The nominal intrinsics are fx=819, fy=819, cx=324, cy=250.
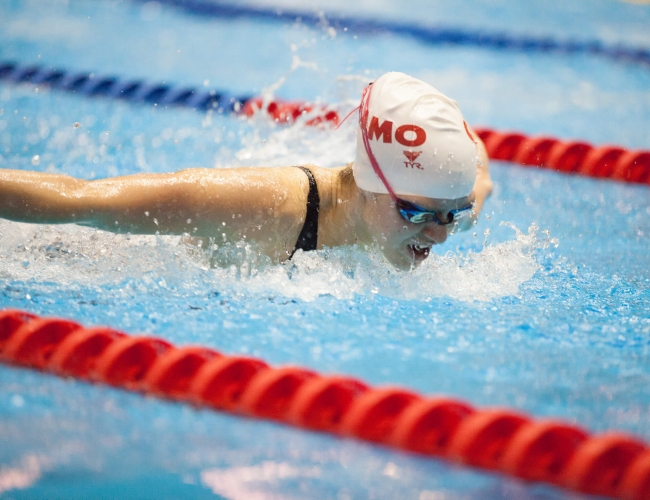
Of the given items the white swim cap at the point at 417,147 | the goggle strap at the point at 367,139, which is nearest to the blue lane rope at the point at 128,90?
the goggle strap at the point at 367,139

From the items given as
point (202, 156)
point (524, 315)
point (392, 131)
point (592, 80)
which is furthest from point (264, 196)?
point (592, 80)

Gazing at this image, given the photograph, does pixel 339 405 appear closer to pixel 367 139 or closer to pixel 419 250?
pixel 419 250

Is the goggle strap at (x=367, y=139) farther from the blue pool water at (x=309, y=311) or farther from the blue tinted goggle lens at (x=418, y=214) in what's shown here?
the blue pool water at (x=309, y=311)

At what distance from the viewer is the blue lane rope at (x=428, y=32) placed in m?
7.00

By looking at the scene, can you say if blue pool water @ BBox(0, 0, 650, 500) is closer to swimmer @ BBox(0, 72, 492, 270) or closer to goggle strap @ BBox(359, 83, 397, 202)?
swimmer @ BBox(0, 72, 492, 270)

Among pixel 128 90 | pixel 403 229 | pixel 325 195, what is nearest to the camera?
pixel 403 229

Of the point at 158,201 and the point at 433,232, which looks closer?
the point at 158,201

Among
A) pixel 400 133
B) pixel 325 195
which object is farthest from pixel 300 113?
pixel 400 133

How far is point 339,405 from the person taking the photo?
6.95 ft

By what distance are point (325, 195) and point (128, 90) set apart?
3.04m

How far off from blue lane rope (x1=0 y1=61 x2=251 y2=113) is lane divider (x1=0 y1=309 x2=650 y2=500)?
314 centimetres

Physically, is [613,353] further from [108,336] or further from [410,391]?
[108,336]

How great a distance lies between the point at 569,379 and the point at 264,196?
1075 mm

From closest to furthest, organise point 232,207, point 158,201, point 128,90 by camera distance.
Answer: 1. point 158,201
2. point 232,207
3. point 128,90
